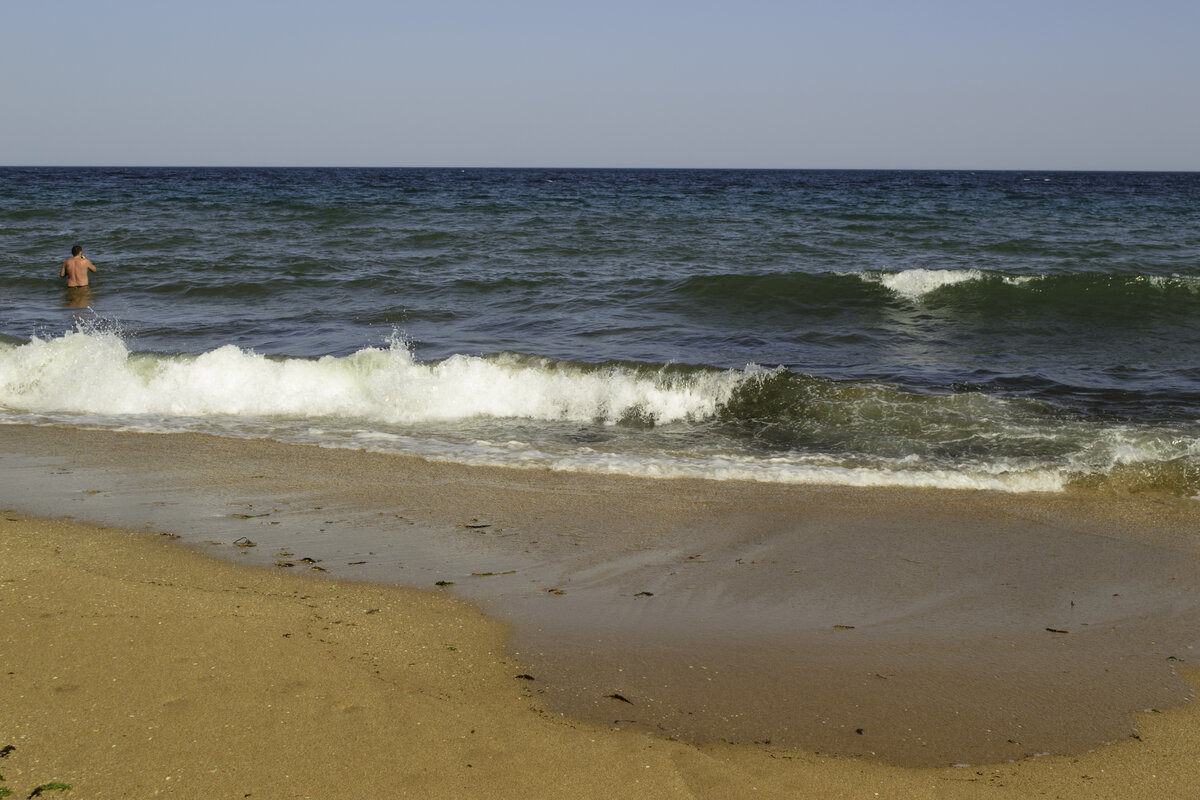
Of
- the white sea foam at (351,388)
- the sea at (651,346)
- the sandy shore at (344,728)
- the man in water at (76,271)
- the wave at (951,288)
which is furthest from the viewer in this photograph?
the man in water at (76,271)

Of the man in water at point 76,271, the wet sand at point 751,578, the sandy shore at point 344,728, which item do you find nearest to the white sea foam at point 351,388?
the wet sand at point 751,578

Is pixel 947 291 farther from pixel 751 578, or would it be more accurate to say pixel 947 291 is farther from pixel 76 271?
pixel 76 271

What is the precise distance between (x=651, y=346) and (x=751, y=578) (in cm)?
621

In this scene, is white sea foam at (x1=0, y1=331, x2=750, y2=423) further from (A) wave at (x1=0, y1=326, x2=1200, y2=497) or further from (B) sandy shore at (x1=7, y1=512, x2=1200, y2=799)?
(B) sandy shore at (x1=7, y1=512, x2=1200, y2=799)

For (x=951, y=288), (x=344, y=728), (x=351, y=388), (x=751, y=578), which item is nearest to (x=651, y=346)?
(x=351, y=388)

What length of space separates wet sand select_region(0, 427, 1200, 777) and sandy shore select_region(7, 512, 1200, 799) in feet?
0.38

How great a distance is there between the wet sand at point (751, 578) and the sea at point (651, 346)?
0.68m

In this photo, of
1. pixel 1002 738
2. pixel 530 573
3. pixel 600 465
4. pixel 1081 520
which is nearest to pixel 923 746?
pixel 1002 738

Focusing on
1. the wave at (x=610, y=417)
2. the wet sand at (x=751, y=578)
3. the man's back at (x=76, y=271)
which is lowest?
the wet sand at (x=751, y=578)

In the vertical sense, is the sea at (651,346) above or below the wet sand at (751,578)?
above

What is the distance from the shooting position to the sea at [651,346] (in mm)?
6879

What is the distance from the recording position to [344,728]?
288cm

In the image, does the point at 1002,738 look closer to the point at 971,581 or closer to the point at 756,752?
the point at 756,752

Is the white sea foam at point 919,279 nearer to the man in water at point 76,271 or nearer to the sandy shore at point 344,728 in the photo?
the sandy shore at point 344,728
